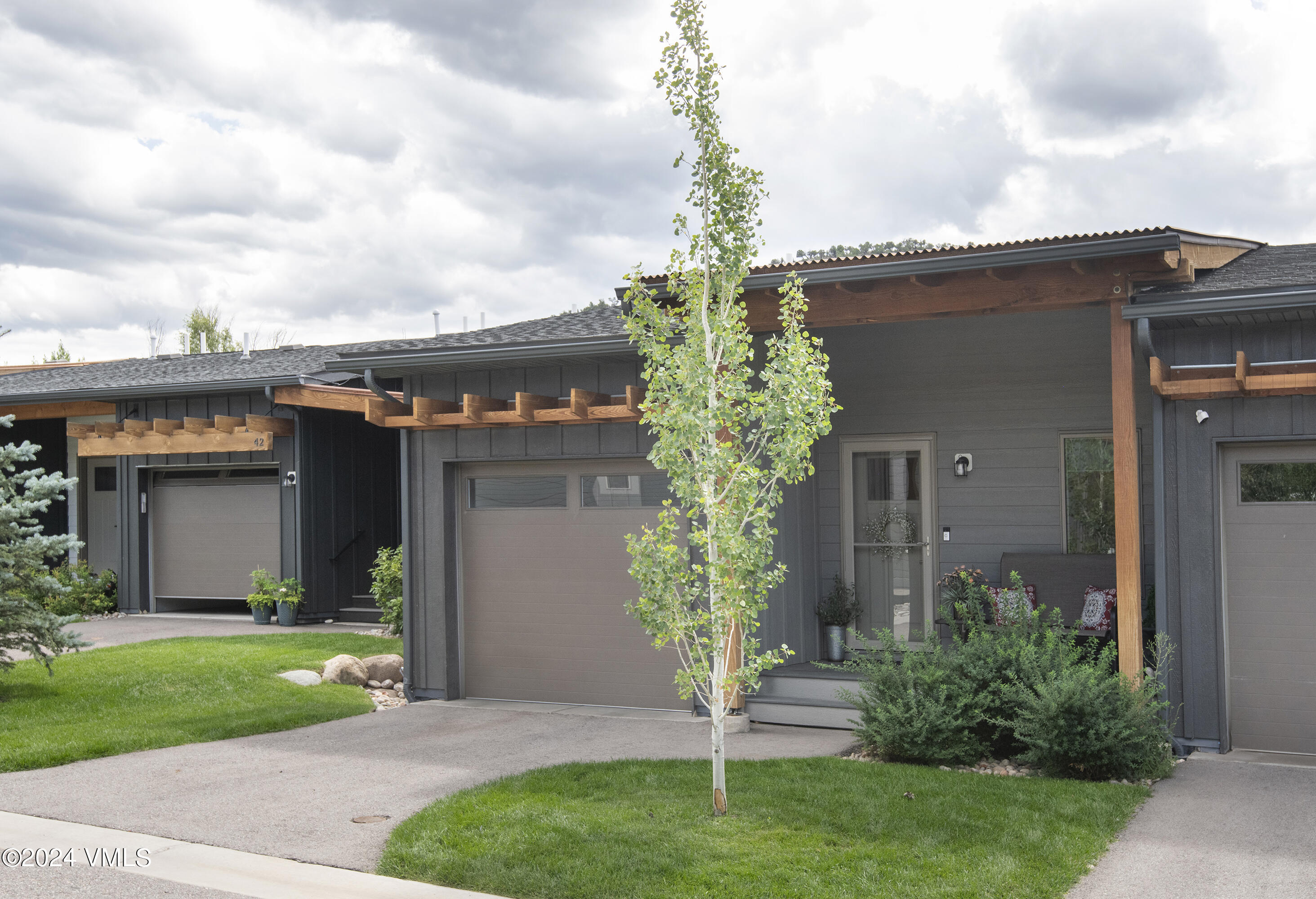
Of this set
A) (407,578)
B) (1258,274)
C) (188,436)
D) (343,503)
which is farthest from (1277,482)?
(188,436)

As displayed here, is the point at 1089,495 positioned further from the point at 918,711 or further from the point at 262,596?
the point at 262,596

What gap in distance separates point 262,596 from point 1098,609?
10226 millimetres

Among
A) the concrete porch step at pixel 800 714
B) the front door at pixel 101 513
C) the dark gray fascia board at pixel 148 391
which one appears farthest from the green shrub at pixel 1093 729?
the front door at pixel 101 513

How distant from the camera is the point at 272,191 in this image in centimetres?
3188

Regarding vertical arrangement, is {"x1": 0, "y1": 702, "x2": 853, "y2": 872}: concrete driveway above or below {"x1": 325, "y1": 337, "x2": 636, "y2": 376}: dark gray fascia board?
below

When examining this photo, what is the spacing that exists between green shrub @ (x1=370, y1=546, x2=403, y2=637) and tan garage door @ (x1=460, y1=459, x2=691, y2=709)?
9.62ft

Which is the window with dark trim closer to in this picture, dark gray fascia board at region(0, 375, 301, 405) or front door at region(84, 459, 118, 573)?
dark gray fascia board at region(0, 375, 301, 405)

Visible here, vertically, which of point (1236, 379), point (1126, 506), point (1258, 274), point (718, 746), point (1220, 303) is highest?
point (1258, 274)

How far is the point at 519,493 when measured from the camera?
363 inches

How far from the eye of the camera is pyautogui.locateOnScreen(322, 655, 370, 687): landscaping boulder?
32.9 ft

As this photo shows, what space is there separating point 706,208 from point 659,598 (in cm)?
198

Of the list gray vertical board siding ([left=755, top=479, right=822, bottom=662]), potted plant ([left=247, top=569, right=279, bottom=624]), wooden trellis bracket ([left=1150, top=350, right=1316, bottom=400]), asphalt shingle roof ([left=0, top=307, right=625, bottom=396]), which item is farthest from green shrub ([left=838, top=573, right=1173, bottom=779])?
potted plant ([left=247, top=569, right=279, bottom=624])

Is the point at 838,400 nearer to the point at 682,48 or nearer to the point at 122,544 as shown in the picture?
the point at 682,48

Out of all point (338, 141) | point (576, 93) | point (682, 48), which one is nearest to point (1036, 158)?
point (338, 141)
